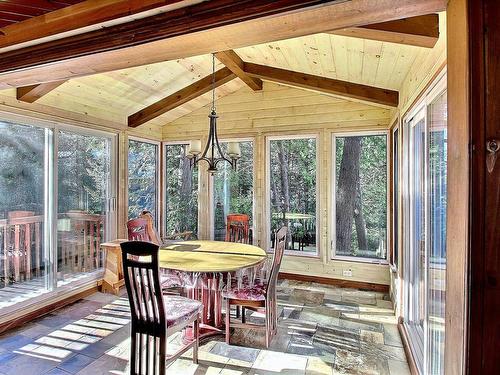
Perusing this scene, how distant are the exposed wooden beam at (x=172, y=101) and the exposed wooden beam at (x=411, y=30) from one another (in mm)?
3006

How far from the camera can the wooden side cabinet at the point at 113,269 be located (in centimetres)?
435

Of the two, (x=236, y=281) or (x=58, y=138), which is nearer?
(x=236, y=281)

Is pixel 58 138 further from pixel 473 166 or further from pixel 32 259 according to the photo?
pixel 473 166

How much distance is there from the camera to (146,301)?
7.41 ft

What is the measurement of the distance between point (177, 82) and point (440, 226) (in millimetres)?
4018

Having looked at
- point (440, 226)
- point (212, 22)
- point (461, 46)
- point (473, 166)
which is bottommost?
point (440, 226)

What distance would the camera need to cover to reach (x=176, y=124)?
18.9ft

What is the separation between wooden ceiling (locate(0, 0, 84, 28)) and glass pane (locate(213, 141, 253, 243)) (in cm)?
385

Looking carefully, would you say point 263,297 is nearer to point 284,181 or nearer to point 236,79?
point 284,181

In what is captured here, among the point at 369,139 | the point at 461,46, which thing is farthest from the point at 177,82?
the point at 461,46

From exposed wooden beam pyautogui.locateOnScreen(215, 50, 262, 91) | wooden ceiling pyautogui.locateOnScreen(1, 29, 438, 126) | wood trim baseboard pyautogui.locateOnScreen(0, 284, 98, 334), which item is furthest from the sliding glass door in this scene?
wood trim baseboard pyautogui.locateOnScreen(0, 284, 98, 334)

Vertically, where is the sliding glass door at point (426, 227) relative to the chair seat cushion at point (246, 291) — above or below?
above

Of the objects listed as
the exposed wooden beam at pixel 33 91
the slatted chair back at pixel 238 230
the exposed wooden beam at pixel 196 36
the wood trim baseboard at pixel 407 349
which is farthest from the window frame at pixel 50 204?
the wood trim baseboard at pixel 407 349

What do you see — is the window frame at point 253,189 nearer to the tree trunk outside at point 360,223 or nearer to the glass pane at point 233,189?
the glass pane at point 233,189
